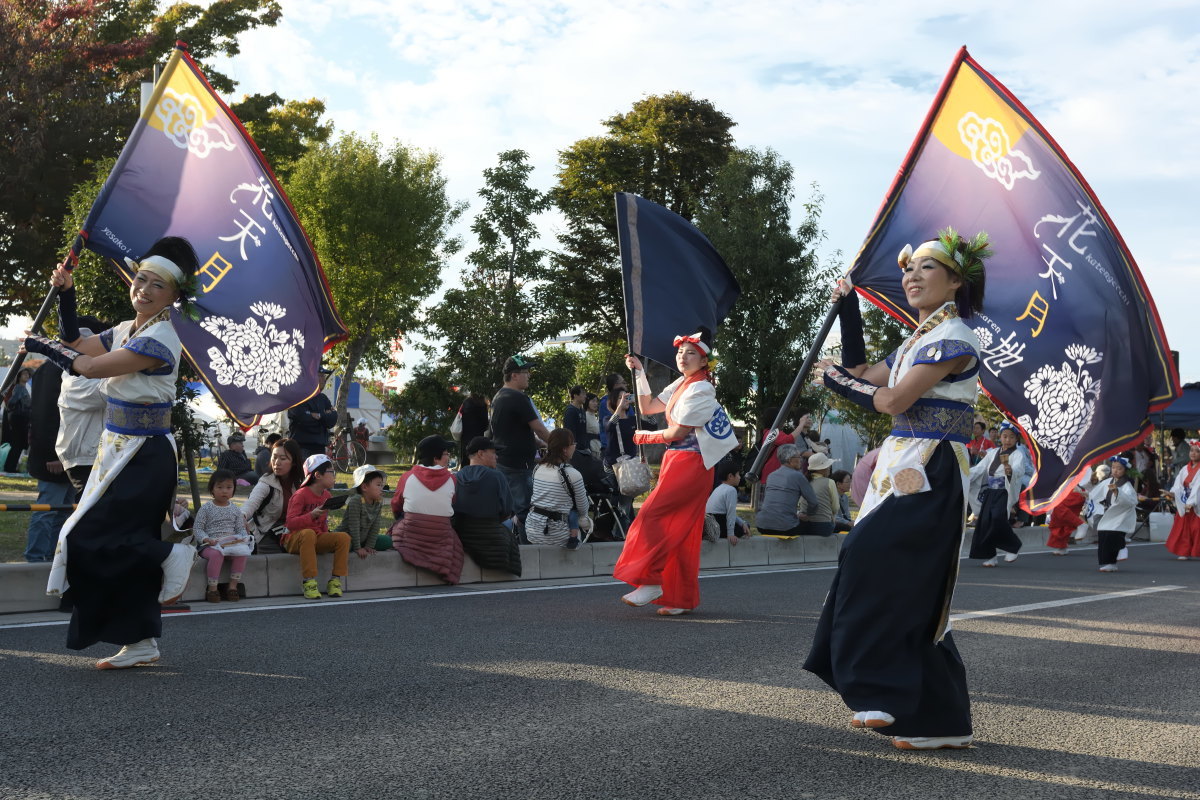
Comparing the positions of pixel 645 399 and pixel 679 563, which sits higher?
pixel 645 399

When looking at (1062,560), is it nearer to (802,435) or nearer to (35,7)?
Answer: (802,435)

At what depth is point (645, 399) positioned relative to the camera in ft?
30.1

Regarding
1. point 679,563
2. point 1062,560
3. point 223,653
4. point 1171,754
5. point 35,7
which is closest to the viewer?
point 1171,754

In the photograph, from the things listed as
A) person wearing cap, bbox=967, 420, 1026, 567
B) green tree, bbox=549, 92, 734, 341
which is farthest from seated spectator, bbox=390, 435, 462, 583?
green tree, bbox=549, 92, 734, 341

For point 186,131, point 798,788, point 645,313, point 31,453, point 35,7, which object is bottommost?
point 798,788

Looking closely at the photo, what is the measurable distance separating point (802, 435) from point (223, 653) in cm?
1144

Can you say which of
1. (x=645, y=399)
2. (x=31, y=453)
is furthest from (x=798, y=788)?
(x=31, y=453)

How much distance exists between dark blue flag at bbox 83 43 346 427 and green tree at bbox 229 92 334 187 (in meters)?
22.7

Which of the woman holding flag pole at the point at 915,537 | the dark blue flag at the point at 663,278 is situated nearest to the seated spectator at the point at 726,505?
the dark blue flag at the point at 663,278

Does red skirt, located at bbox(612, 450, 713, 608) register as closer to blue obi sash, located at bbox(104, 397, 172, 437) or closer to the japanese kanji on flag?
the japanese kanji on flag

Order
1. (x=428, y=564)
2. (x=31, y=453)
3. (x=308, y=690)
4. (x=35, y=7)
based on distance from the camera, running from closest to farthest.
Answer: (x=308, y=690) → (x=31, y=453) → (x=428, y=564) → (x=35, y=7)

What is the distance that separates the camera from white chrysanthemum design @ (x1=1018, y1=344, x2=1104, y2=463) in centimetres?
934

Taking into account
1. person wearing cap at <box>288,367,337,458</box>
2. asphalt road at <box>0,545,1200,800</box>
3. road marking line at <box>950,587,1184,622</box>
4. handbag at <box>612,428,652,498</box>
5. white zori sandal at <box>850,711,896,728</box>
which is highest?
person wearing cap at <box>288,367,337,458</box>

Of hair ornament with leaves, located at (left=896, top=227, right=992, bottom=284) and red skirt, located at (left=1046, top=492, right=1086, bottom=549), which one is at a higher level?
hair ornament with leaves, located at (left=896, top=227, right=992, bottom=284)
